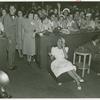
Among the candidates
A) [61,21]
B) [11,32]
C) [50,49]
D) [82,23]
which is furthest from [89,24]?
[11,32]

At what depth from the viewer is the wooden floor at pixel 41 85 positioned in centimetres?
229

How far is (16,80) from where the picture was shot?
247 cm

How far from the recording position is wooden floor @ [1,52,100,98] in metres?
2.29

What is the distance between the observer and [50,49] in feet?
8.85

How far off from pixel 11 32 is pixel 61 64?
523 mm

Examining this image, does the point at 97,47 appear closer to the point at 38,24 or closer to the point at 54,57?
the point at 54,57

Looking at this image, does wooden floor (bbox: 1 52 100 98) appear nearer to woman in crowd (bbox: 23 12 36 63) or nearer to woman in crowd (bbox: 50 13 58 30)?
woman in crowd (bbox: 23 12 36 63)

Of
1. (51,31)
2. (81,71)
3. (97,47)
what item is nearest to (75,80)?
(81,71)

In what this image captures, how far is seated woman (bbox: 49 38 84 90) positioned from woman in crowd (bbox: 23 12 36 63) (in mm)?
347

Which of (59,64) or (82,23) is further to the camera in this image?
(82,23)

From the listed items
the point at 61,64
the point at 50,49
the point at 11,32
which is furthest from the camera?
the point at 50,49

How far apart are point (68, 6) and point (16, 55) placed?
661 millimetres

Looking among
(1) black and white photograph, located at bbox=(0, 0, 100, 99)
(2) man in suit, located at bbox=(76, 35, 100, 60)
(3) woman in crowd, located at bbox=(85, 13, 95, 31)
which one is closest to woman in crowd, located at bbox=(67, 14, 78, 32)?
(1) black and white photograph, located at bbox=(0, 0, 100, 99)

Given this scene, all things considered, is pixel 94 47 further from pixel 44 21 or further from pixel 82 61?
pixel 44 21
